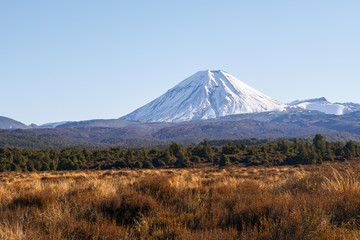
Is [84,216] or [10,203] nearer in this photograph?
[84,216]

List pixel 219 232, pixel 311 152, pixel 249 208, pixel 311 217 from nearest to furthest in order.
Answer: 1. pixel 219 232
2. pixel 311 217
3. pixel 249 208
4. pixel 311 152

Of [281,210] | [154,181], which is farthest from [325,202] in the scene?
[154,181]

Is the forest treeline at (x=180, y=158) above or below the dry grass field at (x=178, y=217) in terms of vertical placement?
below

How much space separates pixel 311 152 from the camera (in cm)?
5712

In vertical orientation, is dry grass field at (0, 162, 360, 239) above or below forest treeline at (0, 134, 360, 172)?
above

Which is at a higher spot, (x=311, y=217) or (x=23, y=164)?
(x=311, y=217)

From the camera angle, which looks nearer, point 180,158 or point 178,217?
point 178,217

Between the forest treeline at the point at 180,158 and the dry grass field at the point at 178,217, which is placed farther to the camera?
the forest treeline at the point at 180,158

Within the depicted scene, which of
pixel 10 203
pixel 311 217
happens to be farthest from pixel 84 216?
pixel 311 217

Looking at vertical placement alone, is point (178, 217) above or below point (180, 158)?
above

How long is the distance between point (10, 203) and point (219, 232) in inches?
194

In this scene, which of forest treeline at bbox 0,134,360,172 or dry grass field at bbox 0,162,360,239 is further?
forest treeline at bbox 0,134,360,172

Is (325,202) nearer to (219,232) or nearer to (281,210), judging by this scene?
(281,210)

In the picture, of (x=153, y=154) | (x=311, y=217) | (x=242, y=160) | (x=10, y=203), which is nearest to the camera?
(x=311, y=217)
